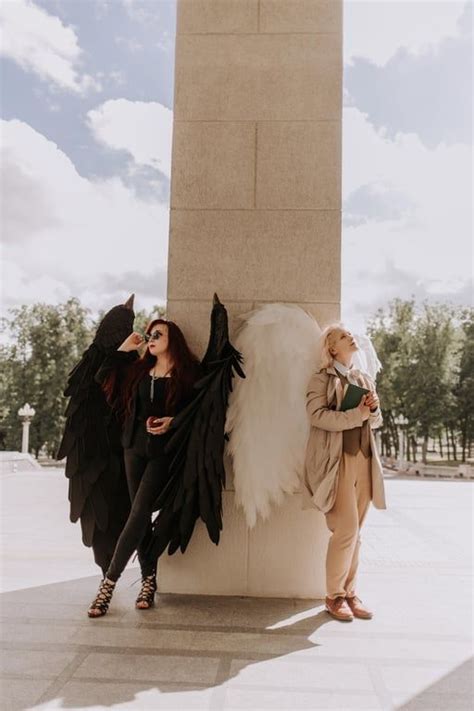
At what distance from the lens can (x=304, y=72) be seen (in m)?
4.20

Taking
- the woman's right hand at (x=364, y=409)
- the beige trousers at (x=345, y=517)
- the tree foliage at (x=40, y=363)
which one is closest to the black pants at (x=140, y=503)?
the beige trousers at (x=345, y=517)

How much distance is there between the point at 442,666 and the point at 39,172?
138ft

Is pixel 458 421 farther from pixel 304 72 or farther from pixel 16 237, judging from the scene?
pixel 304 72

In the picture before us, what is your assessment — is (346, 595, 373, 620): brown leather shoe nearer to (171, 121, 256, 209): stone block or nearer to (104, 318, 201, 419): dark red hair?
(104, 318, 201, 419): dark red hair

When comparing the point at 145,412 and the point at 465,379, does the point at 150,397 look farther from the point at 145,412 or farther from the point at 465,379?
the point at 465,379

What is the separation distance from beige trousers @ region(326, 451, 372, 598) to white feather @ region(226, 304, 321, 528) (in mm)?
344

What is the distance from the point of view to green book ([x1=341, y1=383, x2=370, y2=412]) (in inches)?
140

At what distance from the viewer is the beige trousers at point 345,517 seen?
3.57m

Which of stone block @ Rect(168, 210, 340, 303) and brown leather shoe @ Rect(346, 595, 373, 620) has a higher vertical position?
stone block @ Rect(168, 210, 340, 303)

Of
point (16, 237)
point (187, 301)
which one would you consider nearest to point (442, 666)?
point (187, 301)

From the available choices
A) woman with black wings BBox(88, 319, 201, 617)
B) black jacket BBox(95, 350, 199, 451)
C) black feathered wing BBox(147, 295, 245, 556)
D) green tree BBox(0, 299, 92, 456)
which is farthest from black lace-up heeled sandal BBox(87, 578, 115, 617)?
green tree BBox(0, 299, 92, 456)

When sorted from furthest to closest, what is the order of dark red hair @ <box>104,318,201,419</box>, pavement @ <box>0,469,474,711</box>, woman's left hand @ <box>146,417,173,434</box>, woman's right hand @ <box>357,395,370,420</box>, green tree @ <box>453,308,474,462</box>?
green tree @ <box>453,308,474,462</box>
dark red hair @ <box>104,318,201,419</box>
woman's left hand @ <box>146,417,173,434</box>
woman's right hand @ <box>357,395,370,420</box>
pavement @ <box>0,469,474,711</box>

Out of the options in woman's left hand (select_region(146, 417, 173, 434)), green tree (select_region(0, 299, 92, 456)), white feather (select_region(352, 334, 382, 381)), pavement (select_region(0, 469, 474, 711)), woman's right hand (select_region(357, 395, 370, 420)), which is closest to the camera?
pavement (select_region(0, 469, 474, 711))

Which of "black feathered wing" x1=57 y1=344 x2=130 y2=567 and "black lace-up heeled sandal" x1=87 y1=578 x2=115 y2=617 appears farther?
"black feathered wing" x1=57 y1=344 x2=130 y2=567
